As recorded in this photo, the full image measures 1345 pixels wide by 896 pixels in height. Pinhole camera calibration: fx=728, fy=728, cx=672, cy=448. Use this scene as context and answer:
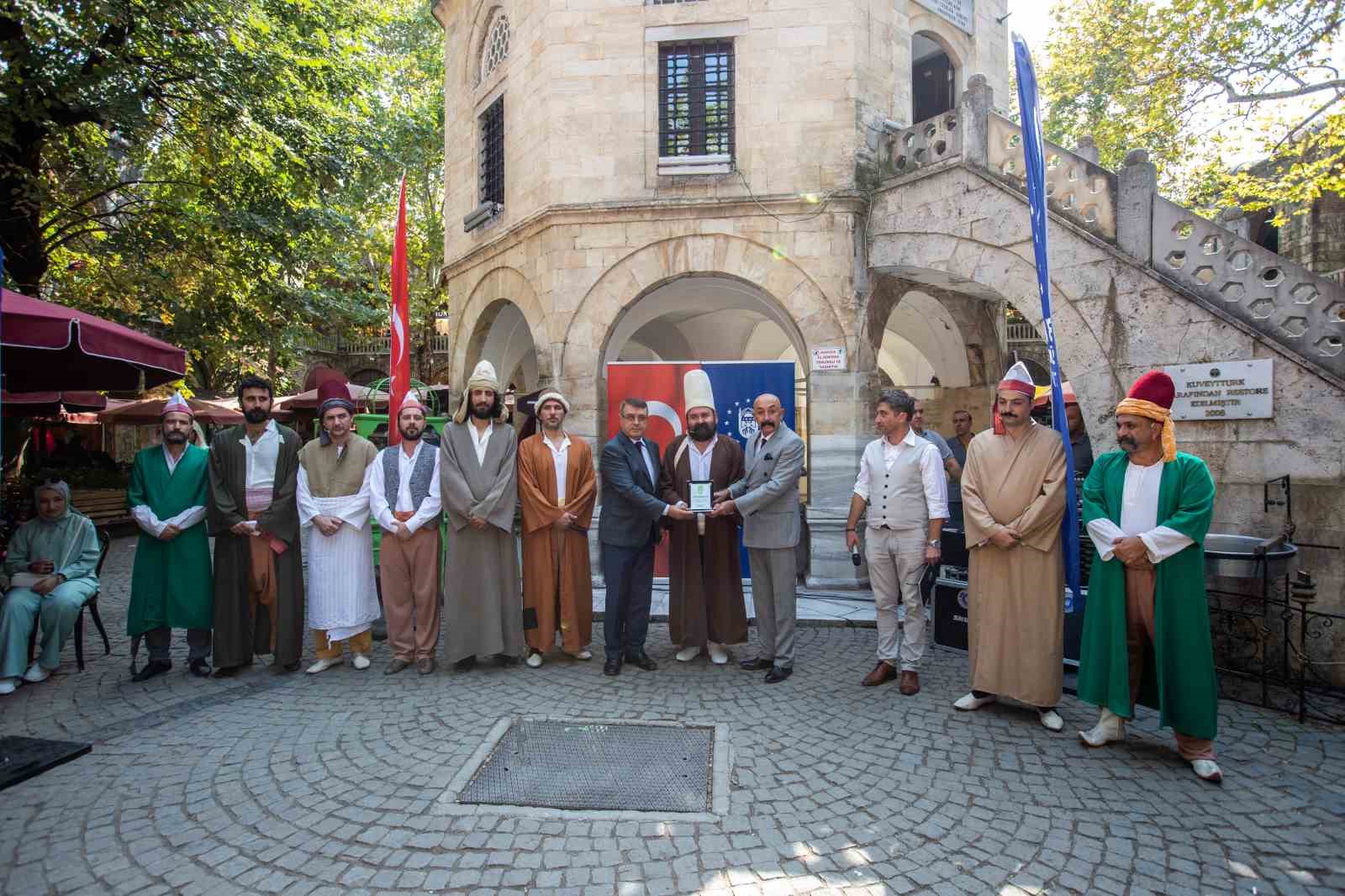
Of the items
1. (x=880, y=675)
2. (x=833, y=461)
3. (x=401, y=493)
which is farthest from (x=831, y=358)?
(x=401, y=493)

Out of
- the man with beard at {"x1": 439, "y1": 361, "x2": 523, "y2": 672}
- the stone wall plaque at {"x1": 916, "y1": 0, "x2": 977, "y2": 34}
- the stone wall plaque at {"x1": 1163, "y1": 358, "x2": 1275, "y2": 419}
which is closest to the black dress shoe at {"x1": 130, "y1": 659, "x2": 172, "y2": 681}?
the man with beard at {"x1": 439, "y1": 361, "x2": 523, "y2": 672}

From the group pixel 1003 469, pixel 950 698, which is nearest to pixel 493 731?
pixel 950 698

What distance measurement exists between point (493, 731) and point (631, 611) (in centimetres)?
161

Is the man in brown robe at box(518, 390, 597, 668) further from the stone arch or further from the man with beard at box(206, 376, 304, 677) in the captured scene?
the stone arch

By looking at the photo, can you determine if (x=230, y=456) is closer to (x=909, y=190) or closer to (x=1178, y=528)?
(x=1178, y=528)

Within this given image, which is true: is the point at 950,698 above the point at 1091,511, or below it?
below

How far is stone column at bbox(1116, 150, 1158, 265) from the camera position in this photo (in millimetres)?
6195

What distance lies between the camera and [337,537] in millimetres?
5695

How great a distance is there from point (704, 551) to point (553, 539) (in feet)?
3.96

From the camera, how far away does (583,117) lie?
9117mm

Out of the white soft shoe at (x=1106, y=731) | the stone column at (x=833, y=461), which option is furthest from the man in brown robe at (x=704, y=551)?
the stone column at (x=833, y=461)

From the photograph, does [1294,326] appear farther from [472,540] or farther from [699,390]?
[472,540]

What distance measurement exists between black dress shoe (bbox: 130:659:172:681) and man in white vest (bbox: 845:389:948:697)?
5297mm

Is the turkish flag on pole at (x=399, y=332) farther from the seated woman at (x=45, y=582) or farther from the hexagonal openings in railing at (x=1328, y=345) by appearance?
the hexagonal openings in railing at (x=1328, y=345)
